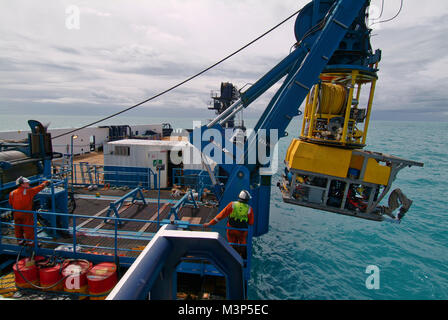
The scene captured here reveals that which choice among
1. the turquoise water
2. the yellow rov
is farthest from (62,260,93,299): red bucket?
the yellow rov

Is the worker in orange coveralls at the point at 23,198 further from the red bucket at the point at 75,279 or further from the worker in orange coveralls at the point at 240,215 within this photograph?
the worker in orange coveralls at the point at 240,215

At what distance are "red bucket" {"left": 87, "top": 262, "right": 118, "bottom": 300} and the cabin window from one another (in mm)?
8447

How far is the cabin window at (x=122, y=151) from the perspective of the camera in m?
14.1

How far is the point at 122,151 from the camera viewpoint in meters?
14.2

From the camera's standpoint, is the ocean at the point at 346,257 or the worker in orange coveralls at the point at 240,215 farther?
the ocean at the point at 346,257

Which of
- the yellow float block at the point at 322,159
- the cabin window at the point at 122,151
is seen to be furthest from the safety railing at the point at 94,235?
the cabin window at the point at 122,151

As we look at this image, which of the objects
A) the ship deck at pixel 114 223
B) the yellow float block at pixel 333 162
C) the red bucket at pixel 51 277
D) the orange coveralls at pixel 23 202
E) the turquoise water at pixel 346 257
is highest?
the yellow float block at pixel 333 162

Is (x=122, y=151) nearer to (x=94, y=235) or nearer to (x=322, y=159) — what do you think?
(x=94, y=235)

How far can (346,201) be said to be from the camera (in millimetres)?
8281

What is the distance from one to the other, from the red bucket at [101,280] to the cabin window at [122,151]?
8.45 meters

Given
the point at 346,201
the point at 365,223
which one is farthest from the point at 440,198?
the point at 346,201

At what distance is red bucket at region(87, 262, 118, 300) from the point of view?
20.8 ft

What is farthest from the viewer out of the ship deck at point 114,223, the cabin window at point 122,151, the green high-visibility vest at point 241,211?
the cabin window at point 122,151
